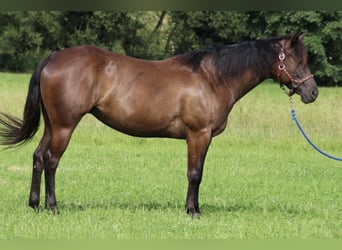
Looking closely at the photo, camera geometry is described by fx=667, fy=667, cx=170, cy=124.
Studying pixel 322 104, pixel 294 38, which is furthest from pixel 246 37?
pixel 294 38

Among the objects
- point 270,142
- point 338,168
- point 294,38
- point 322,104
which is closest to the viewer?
point 294,38

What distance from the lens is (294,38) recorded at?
7324 mm

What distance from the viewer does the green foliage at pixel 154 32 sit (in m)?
35.8

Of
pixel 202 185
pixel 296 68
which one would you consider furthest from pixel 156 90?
pixel 202 185

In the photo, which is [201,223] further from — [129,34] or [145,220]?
[129,34]

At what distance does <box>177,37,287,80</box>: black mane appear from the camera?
24.2ft

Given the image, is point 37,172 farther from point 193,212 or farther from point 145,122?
point 193,212

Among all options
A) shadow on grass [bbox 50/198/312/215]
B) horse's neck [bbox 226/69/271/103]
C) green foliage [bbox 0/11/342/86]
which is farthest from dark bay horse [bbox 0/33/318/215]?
green foliage [bbox 0/11/342/86]

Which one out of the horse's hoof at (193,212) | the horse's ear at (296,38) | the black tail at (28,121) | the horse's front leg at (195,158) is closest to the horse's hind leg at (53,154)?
the black tail at (28,121)

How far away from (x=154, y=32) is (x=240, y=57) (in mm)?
32660

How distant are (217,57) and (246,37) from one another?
3271 centimetres

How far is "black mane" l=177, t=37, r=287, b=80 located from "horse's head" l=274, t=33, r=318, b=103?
10cm

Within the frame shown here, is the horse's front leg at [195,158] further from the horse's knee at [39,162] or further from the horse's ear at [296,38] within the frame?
the horse's knee at [39,162]

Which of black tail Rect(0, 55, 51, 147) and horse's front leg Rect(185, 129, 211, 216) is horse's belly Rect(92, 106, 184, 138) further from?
black tail Rect(0, 55, 51, 147)
